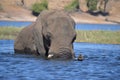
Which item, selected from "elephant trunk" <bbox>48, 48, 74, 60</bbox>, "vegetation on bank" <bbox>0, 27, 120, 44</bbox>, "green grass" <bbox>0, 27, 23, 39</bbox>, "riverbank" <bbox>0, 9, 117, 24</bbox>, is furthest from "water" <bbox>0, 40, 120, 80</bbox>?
"riverbank" <bbox>0, 9, 117, 24</bbox>

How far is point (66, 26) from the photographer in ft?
87.8

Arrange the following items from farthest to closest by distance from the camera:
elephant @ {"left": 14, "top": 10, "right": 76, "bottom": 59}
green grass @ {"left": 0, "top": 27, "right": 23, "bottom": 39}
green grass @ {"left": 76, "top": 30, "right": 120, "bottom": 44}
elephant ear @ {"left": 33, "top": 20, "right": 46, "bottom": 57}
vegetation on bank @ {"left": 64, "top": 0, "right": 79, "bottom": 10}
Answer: vegetation on bank @ {"left": 64, "top": 0, "right": 79, "bottom": 10} → green grass @ {"left": 0, "top": 27, "right": 23, "bottom": 39} → green grass @ {"left": 76, "top": 30, "right": 120, "bottom": 44} → elephant ear @ {"left": 33, "top": 20, "right": 46, "bottom": 57} → elephant @ {"left": 14, "top": 10, "right": 76, "bottom": 59}

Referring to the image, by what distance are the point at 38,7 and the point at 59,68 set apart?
308 feet

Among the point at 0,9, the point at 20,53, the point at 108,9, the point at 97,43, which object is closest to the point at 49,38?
the point at 20,53

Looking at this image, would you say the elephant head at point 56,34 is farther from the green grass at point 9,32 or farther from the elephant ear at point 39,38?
the green grass at point 9,32

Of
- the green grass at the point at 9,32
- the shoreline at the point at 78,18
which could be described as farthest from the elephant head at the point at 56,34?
the shoreline at the point at 78,18

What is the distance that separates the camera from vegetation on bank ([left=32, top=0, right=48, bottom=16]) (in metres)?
115

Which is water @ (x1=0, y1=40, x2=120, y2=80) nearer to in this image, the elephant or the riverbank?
the elephant

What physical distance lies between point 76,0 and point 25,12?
671 inches

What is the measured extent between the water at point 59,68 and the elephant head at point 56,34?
0.43 metres

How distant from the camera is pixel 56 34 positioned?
87.0 feet

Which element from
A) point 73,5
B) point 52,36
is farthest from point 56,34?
point 73,5

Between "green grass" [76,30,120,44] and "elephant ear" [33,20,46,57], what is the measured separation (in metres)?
12.7

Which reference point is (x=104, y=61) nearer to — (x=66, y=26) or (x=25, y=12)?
(x=66, y=26)
